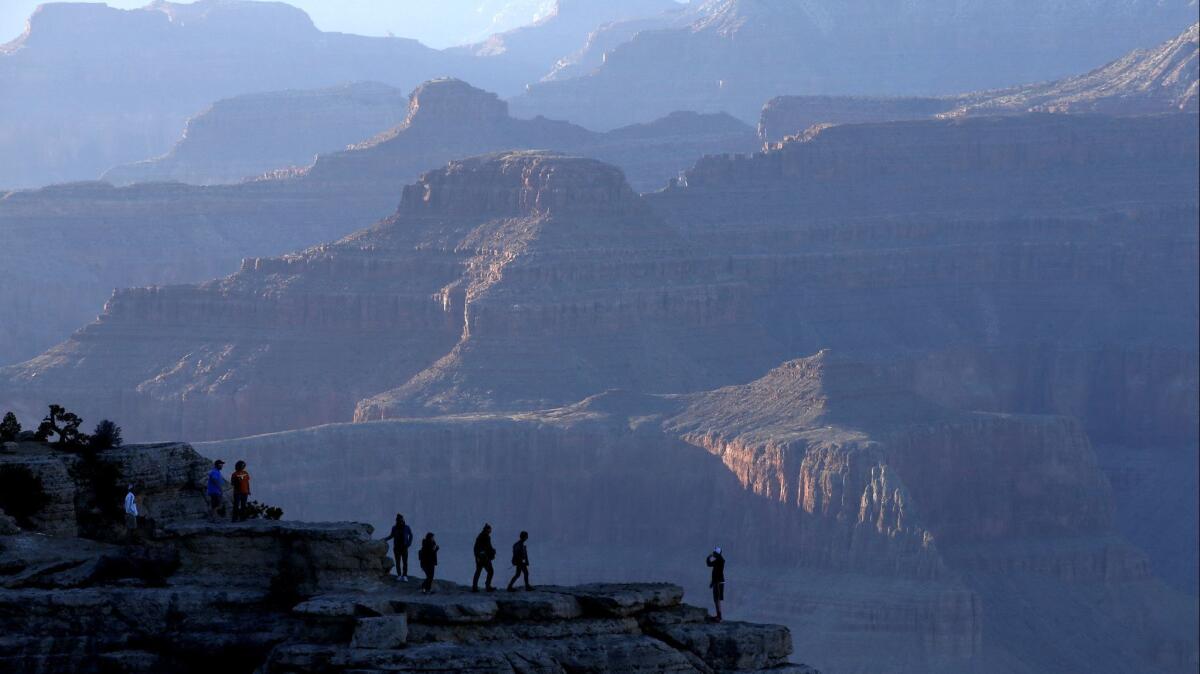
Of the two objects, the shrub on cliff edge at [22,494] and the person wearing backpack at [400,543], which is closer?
the person wearing backpack at [400,543]

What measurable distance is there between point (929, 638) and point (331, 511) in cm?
2457

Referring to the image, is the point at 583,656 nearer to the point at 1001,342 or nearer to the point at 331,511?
the point at 331,511

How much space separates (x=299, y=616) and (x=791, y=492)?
260 ft

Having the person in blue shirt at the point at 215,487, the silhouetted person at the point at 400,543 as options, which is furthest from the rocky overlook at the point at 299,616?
the person in blue shirt at the point at 215,487

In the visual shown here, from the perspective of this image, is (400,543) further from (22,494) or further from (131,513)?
(22,494)

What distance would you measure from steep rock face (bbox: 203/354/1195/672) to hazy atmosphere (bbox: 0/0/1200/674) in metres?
0.19

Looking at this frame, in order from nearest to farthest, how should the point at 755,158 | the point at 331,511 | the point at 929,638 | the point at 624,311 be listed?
the point at 929,638
the point at 331,511
the point at 624,311
the point at 755,158

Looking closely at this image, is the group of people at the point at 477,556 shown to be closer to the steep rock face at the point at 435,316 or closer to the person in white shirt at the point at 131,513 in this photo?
the person in white shirt at the point at 131,513

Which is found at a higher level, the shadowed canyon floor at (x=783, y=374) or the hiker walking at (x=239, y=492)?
the shadowed canyon floor at (x=783, y=374)

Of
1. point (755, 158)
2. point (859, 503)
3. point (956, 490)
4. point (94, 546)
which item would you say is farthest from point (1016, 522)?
point (94, 546)

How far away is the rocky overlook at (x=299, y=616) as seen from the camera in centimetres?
5094

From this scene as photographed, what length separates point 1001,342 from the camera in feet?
582

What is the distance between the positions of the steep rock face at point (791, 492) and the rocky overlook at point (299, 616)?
7086 centimetres

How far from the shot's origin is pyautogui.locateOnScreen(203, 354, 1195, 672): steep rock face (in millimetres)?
128125
